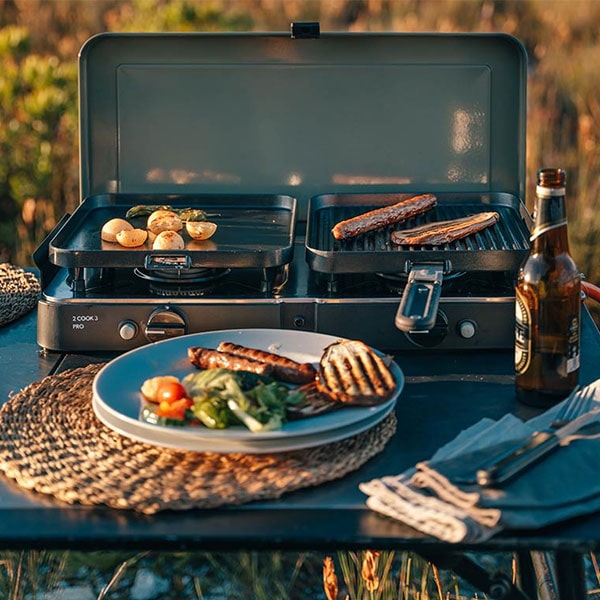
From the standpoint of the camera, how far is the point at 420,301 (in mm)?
1809

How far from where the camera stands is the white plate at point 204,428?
1.65 metres

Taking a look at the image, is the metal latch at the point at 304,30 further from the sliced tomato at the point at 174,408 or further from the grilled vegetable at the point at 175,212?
the sliced tomato at the point at 174,408

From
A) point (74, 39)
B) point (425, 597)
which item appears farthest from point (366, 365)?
point (74, 39)

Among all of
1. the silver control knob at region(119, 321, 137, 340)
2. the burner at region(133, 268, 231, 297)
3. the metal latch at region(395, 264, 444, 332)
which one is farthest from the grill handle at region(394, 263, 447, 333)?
the silver control knob at region(119, 321, 137, 340)

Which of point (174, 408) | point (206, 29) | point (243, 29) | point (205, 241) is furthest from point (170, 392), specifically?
point (243, 29)

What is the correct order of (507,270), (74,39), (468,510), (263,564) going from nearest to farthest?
(468,510) < (507,270) < (263,564) < (74,39)

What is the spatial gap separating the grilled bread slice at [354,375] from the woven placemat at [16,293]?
0.95 metres

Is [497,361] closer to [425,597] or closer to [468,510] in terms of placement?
[468,510]

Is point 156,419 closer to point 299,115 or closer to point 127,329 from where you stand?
point 127,329

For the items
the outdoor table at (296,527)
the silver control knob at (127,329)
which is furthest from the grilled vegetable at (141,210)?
the outdoor table at (296,527)

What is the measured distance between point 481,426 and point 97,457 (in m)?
0.68

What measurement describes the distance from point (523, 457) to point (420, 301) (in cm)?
35

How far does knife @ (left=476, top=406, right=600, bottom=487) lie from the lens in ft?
5.11

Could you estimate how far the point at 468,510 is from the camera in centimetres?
151
